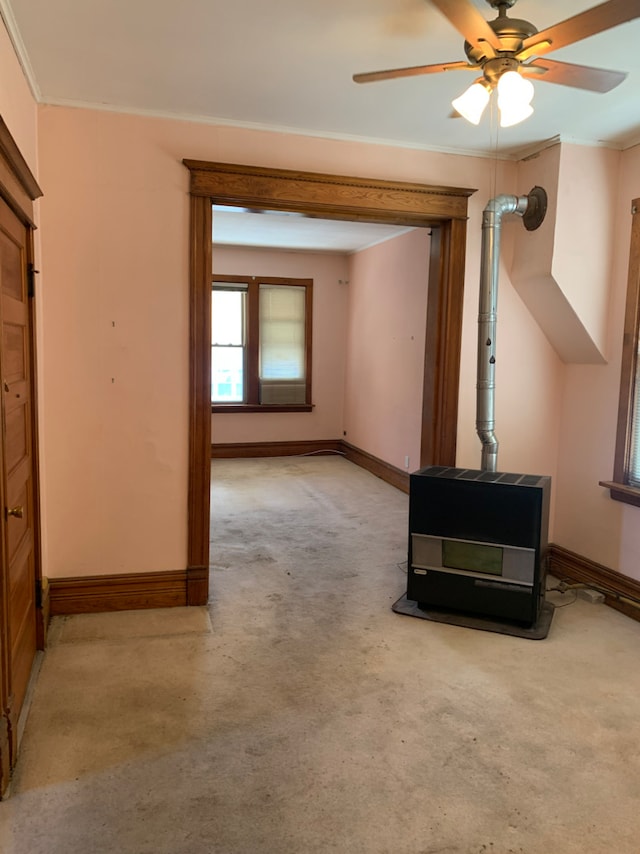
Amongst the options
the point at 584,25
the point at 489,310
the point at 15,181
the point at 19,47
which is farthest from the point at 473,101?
the point at 19,47

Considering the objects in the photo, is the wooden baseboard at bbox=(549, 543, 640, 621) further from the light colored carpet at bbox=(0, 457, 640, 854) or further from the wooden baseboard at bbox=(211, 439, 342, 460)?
the wooden baseboard at bbox=(211, 439, 342, 460)

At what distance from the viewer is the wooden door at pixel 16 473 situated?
84.2 inches

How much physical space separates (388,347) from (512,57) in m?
4.72

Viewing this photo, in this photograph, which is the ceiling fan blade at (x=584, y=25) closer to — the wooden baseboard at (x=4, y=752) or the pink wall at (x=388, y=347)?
the wooden baseboard at (x=4, y=752)

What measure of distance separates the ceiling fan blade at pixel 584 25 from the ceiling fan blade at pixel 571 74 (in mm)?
87

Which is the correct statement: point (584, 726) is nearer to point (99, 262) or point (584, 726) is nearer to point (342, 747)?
point (342, 747)

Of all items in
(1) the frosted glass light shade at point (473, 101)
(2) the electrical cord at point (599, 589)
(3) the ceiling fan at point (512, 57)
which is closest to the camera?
(3) the ceiling fan at point (512, 57)

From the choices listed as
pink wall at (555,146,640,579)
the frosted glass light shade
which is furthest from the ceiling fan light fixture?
pink wall at (555,146,640,579)

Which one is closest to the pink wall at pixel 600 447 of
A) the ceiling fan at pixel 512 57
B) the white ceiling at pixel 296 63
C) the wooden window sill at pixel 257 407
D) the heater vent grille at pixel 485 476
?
the white ceiling at pixel 296 63

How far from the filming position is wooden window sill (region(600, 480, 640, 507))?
3.49m

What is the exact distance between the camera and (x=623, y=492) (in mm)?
3566

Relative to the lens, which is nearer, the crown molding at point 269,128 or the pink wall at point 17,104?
the pink wall at point 17,104

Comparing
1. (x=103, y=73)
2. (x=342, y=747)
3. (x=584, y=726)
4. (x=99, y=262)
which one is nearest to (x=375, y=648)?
(x=342, y=747)

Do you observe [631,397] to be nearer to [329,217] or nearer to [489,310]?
[489,310]
